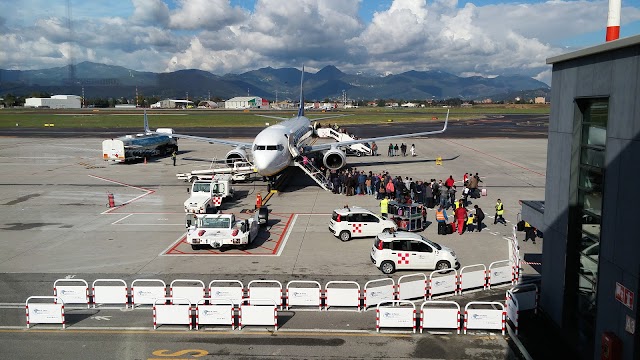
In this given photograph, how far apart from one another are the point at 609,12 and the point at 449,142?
6526 centimetres

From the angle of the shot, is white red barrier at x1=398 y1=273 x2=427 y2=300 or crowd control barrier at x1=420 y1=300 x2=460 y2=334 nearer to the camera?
crowd control barrier at x1=420 y1=300 x2=460 y2=334

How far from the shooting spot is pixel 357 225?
25.9 m

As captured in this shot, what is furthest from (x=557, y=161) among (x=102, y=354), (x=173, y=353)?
(x=102, y=354)

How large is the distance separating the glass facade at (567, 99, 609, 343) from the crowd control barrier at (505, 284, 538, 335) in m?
1.64

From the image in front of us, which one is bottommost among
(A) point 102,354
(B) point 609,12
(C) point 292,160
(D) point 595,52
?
(A) point 102,354

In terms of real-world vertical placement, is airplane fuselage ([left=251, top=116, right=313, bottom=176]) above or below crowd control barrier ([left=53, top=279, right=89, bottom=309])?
above

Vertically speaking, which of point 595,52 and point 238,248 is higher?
point 595,52

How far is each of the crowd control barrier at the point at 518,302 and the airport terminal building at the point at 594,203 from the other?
328 mm

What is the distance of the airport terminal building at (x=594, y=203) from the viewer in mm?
11148

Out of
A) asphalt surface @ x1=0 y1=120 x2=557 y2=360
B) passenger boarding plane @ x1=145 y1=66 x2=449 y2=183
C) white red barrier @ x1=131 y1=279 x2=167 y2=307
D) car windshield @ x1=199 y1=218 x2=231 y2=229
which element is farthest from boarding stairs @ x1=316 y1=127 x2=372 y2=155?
white red barrier @ x1=131 y1=279 x2=167 y2=307

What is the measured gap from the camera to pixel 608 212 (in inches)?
479

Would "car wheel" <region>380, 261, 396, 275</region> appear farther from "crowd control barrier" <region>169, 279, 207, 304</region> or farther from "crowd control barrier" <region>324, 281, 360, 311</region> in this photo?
"crowd control barrier" <region>169, 279, 207, 304</region>

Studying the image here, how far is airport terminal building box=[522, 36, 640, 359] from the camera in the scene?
11.1 m

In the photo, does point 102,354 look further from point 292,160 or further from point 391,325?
point 292,160
